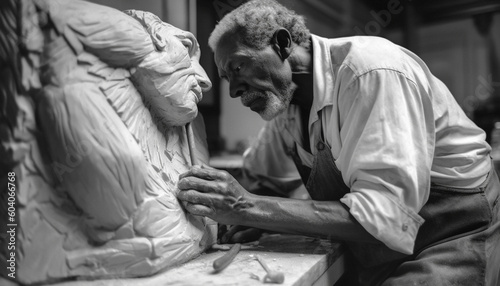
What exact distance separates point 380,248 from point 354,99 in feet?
1.55

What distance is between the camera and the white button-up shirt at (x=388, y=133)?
3.50 ft

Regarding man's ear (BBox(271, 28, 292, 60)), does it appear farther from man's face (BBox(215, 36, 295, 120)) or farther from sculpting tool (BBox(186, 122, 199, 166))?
sculpting tool (BBox(186, 122, 199, 166))

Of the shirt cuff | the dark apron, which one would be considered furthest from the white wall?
the shirt cuff

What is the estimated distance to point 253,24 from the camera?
1.36m

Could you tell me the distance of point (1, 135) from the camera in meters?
0.85

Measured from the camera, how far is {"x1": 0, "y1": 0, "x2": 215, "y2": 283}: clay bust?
0.85m

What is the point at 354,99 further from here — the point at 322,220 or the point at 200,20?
the point at 200,20

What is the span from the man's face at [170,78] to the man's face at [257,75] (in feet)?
0.64

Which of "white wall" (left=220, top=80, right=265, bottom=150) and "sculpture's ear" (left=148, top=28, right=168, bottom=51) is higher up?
"sculpture's ear" (left=148, top=28, right=168, bottom=51)

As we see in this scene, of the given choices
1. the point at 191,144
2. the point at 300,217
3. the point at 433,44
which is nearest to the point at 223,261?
the point at 300,217

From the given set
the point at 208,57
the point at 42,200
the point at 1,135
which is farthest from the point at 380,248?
the point at 208,57

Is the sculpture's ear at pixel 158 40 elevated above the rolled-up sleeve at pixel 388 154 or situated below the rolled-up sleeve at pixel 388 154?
above

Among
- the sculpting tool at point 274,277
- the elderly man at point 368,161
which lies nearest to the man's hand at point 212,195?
the elderly man at point 368,161

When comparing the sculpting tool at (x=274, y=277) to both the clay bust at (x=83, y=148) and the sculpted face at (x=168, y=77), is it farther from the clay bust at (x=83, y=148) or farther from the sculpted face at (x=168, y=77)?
the sculpted face at (x=168, y=77)
